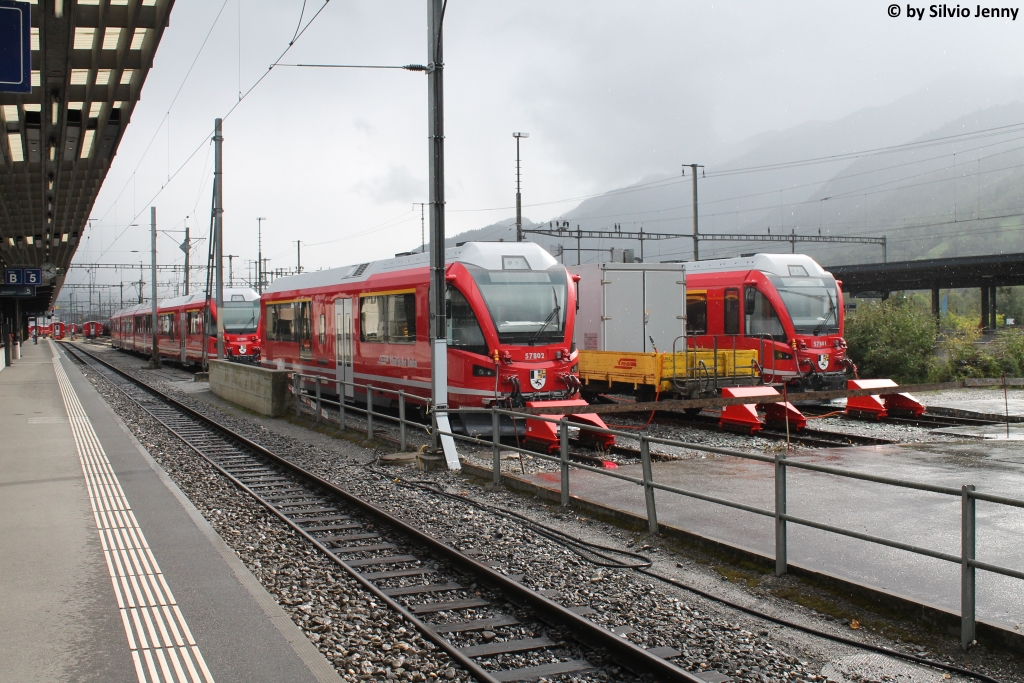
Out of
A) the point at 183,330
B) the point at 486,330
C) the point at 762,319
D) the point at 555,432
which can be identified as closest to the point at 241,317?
the point at 183,330

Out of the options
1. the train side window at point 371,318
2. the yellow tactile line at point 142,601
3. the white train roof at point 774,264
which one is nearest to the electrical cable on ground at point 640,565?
the yellow tactile line at point 142,601

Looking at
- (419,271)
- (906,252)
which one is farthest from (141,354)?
(906,252)

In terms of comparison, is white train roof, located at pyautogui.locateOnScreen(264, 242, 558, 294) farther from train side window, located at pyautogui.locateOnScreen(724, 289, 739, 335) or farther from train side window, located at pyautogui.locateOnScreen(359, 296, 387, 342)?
train side window, located at pyautogui.locateOnScreen(724, 289, 739, 335)

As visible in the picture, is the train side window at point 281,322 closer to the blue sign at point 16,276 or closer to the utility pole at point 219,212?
the utility pole at point 219,212

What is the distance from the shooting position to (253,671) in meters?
4.97

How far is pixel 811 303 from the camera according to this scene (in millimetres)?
21125

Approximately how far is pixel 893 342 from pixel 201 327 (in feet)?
88.9

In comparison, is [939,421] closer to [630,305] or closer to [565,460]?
[630,305]

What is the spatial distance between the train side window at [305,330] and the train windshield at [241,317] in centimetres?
1368

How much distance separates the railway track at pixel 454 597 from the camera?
5438 mm

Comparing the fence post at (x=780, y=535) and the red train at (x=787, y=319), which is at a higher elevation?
the red train at (x=787, y=319)

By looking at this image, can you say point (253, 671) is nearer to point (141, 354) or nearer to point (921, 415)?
point (921, 415)

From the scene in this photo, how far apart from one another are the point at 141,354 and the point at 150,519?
5344 centimetres

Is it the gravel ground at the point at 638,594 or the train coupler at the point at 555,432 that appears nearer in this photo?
the gravel ground at the point at 638,594
